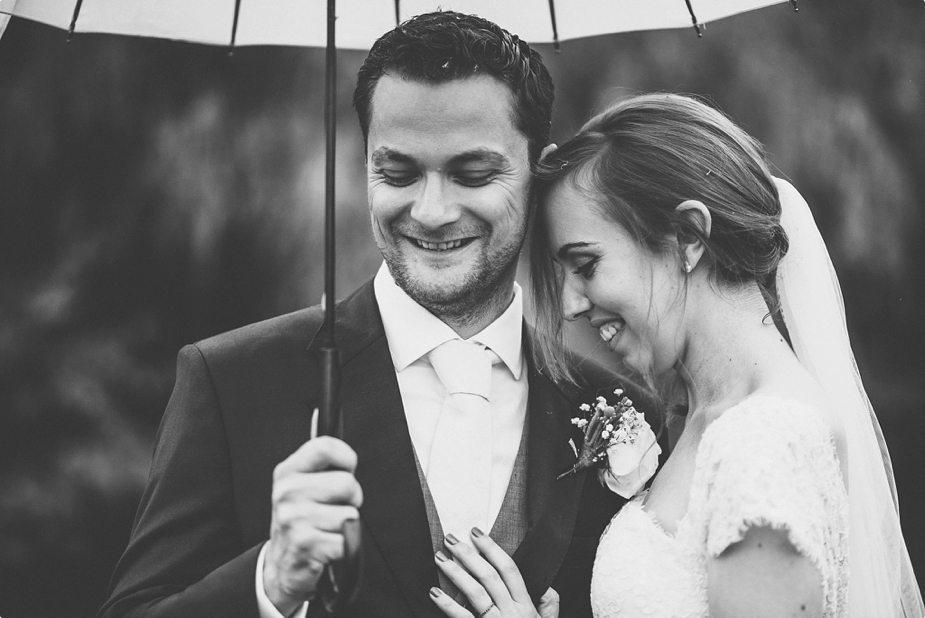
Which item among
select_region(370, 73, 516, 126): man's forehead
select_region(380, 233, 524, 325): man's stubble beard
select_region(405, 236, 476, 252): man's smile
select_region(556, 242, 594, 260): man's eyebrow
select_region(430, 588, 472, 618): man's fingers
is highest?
select_region(370, 73, 516, 126): man's forehead

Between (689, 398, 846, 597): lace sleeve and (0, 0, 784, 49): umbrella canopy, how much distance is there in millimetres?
1066

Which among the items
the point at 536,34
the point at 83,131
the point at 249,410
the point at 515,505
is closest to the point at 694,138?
the point at 536,34

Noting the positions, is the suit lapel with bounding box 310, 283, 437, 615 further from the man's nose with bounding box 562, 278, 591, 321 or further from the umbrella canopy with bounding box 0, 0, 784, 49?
the umbrella canopy with bounding box 0, 0, 784, 49

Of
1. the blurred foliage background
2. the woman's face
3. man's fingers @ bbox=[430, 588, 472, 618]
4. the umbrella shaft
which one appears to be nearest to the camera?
the umbrella shaft

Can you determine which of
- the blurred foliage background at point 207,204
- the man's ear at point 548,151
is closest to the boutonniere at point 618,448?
the man's ear at point 548,151

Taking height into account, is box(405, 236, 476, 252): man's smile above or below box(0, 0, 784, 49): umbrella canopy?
below

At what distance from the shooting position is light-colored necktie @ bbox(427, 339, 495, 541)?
2654mm

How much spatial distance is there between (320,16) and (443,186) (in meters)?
0.54

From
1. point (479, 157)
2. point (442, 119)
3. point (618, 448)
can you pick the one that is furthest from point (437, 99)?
point (618, 448)

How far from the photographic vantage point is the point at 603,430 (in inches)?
111

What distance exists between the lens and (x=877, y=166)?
4805mm

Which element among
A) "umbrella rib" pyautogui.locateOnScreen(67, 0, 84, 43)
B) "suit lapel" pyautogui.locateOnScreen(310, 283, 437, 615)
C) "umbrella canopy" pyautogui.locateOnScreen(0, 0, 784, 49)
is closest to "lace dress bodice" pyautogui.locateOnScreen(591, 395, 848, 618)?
"suit lapel" pyautogui.locateOnScreen(310, 283, 437, 615)

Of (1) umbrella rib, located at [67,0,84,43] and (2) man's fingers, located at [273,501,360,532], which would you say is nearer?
(2) man's fingers, located at [273,501,360,532]

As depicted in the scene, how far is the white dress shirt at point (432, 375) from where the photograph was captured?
2.79 metres
